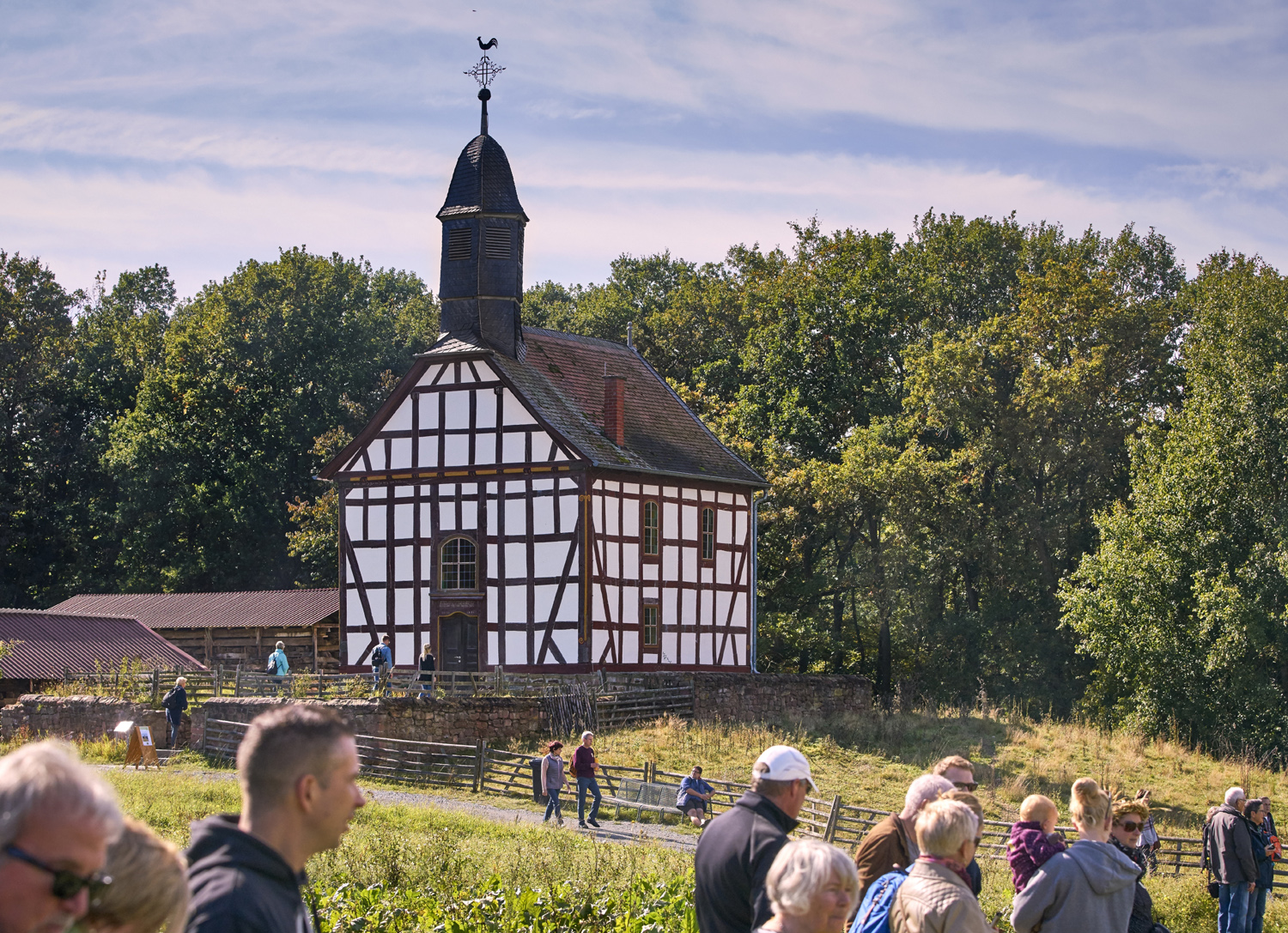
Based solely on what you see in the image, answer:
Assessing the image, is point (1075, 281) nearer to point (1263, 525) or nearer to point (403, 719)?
point (1263, 525)

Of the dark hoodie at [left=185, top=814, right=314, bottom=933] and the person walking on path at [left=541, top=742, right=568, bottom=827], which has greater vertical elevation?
the dark hoodie at [left=185, top=814, right=314, bottom=933]

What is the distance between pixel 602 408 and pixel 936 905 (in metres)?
33.1

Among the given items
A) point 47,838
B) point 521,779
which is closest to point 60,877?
point 47,838

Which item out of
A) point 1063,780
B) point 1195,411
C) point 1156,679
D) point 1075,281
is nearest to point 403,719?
point 1063,780

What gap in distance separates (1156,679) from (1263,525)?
4.80m

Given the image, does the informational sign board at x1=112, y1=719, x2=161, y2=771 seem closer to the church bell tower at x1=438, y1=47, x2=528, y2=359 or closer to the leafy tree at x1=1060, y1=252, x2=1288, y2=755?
the church bell tower at x1=438, y1=47, x2=528, y2=359

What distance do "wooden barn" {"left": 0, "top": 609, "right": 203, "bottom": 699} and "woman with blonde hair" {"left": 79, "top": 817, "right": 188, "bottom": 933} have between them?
32.1 m

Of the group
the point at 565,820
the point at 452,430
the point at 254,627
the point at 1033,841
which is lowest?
the point at 565,820

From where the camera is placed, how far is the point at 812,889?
536 centimetres

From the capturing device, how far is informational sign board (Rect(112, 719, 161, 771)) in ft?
88.8

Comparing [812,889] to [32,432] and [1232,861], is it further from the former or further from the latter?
[32,432]

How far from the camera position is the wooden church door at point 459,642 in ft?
120

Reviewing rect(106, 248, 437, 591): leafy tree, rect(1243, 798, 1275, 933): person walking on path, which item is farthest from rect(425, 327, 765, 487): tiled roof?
rect(1243, 798, 1275, 933): person walking on path

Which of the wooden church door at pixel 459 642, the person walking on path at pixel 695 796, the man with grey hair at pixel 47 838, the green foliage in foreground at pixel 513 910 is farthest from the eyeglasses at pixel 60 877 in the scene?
the wooden church door at pixel 459 642
